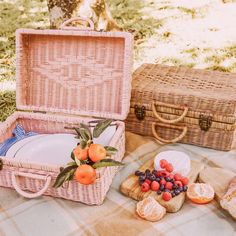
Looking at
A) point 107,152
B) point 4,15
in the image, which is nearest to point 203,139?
point 107,152

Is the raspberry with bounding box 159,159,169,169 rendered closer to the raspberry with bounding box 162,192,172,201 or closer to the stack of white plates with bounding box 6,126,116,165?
the raspberry with bounding box 162,192,172,201

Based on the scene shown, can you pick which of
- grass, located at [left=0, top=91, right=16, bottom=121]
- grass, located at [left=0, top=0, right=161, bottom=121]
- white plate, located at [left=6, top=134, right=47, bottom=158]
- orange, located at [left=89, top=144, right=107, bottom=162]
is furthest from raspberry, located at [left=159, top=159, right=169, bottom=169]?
grass, located at [left=0, top=0, right=161, bottom=121]

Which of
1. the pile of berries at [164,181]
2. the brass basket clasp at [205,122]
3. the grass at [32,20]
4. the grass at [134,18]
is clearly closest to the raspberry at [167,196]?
the pile of berries at [164,181]

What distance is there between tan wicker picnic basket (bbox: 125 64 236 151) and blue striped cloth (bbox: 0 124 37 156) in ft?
2.01

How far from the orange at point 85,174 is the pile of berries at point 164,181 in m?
0.31

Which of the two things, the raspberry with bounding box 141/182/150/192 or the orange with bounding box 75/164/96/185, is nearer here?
the orange with bounding box 75/164/96/185

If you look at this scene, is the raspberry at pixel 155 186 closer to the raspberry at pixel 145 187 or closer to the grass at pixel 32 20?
the raspberry at pixel 145 187

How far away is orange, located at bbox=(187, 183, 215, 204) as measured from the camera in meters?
1.75

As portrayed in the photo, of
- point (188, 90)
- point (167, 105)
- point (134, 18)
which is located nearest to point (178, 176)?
point (167, 105)

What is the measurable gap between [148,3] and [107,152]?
192 inches

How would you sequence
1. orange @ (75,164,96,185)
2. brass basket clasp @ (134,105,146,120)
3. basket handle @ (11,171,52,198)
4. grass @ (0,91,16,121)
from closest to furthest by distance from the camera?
orange @ (75,164,96,185)
basket handle @ (11,171,52,198)
brass basket clasp @ (134,105,146,120)
grass @ (0,91,16,121)

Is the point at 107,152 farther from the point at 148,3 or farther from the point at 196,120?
the point at 148,3

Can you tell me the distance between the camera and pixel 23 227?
1.67 m

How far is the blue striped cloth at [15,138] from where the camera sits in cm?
199
